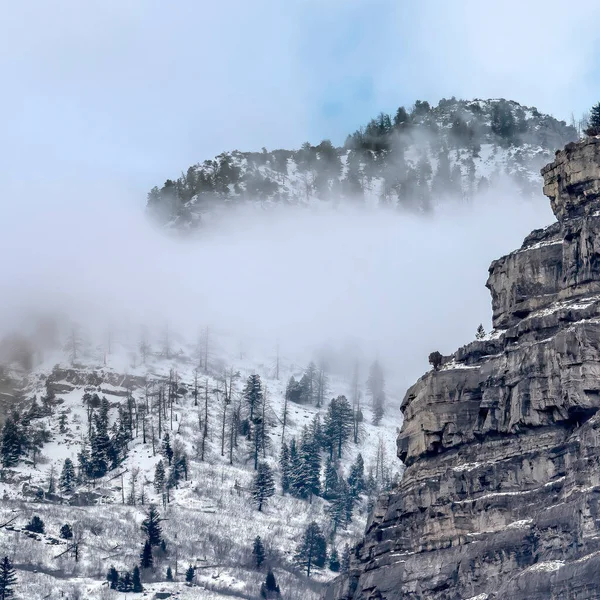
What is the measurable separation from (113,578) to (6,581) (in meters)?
12.7

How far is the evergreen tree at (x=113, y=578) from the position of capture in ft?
641

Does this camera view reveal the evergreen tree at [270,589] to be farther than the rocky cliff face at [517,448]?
Yes

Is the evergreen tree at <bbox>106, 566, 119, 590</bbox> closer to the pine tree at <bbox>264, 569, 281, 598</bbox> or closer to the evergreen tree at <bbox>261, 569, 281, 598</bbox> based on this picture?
the evergreen tree at <bbox>261, 569, 281, 598</bbox>

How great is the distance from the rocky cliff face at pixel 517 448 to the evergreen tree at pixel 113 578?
190ft

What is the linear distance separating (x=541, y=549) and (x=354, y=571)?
26.1 m

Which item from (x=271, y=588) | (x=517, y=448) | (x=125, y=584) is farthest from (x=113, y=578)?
(x=517, y=448)

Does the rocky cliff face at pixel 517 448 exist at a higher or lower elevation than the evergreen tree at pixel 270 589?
lower

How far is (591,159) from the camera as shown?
444 ft

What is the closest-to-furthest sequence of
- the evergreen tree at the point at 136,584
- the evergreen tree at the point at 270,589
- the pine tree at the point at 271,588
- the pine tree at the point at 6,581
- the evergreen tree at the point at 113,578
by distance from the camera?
the pine tree at the point at 6,581, the evergreen tree at the point at 136,584, the evergreen tree at the point at 113,578, the evergreen tree at the point at 270,589, the pine tree at the point at 271,588

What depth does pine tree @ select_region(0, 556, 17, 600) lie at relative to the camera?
618ft

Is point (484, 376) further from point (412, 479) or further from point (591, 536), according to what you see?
point (591, 536)

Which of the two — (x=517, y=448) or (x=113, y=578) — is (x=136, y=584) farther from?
(x=517, y=448)

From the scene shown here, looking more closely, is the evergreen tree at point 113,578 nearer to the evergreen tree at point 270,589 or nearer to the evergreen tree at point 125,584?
the evergreen tree at point 125,584

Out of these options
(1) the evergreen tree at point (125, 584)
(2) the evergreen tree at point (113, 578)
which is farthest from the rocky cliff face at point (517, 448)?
(2) the evergreen tree at point (113, 578)
